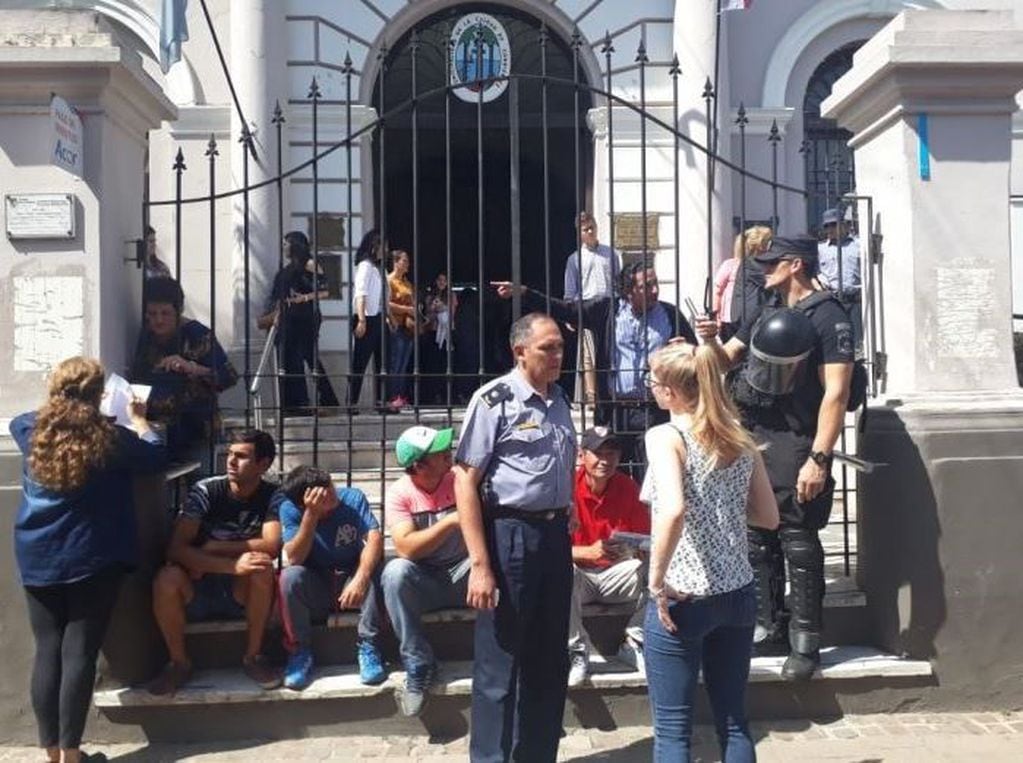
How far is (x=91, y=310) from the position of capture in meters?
5.31

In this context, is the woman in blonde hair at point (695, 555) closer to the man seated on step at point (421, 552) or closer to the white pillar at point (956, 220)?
the man seated on step at point (421, 552)

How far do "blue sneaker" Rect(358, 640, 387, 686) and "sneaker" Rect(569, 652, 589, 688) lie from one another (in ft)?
2.69

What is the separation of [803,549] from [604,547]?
35.0 inches

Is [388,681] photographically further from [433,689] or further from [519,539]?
[519,539]

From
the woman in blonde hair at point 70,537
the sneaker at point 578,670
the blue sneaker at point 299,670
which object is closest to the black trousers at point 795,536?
the sneaker at point 578,670

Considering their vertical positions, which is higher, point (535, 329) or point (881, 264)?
point (881, 264)

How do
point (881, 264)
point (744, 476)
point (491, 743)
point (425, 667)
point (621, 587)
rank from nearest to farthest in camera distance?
point (744, 476) → point (491, 743) → point (425, 667) → point (621, 587) → point (881, 264)

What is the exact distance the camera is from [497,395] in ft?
15.0

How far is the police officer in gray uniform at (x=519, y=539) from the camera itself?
4527 mm

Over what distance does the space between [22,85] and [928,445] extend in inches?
170

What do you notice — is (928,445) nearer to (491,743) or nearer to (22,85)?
(491,743)

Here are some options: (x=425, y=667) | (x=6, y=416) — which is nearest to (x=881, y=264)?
(x=425, y=667)

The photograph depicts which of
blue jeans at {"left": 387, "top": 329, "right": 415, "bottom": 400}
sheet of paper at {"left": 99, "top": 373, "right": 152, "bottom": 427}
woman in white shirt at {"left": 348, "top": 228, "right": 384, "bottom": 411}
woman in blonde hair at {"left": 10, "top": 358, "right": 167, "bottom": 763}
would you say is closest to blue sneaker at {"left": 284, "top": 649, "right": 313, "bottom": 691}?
woman in blonde hair at {"left": 10, "top": 358, "right": 167, "bottom": 763}

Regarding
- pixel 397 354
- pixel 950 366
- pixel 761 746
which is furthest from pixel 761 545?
pixel 397 354
